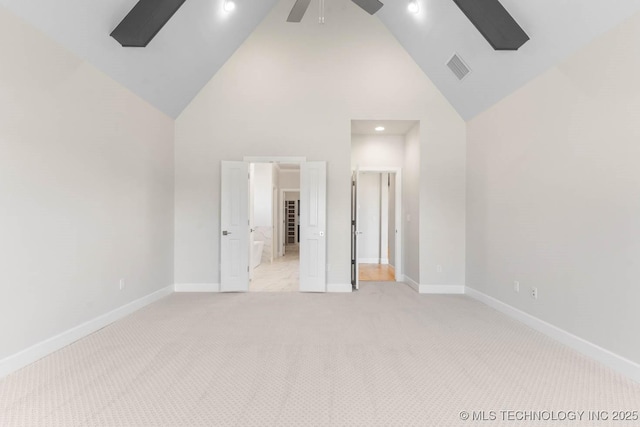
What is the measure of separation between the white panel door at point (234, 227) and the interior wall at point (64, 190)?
110cm

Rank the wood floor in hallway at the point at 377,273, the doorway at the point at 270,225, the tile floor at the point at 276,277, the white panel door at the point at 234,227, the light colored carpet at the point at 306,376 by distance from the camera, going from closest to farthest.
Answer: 1. the light colored carpet at the point at 306,376
2. the white panel door at the point at 234,227
3. the tile floor at the point at 276,277
4. the wood floor in hallway at the point at 377,273
5. the doorway at the point at 270,225

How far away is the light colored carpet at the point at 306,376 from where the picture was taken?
1.95m

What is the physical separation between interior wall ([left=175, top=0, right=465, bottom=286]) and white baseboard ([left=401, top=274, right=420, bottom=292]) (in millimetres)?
601

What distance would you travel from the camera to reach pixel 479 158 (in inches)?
187

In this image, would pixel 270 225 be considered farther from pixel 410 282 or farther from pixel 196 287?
pixel 410 282

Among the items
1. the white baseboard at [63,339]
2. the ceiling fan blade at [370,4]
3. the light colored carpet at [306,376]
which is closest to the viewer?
the light colored carpet at [306,376]

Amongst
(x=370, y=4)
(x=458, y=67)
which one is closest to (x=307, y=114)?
(x=370, y=4)

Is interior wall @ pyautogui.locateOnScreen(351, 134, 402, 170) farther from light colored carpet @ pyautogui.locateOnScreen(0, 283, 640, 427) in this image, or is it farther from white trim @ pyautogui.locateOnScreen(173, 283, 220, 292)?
white trim @ pyautogui.locateOnScreen(173, 283, 220, 292)

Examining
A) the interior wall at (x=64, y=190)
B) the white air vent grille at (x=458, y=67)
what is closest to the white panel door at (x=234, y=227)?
the interior wall at (x=64, y=190)

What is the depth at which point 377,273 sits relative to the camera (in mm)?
6898

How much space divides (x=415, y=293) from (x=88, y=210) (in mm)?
4456

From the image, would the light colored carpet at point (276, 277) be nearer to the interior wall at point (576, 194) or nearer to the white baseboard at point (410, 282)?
the white baseboard at point (410, 282)

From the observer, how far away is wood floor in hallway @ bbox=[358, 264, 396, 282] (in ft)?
20.5

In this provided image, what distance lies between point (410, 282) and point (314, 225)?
2.00 meters
